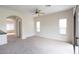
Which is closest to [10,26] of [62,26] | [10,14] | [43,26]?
[43,26]

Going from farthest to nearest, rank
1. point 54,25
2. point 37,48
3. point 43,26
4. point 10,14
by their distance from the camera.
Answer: point 43,26, point 54,25, point 10,14, point 37,48

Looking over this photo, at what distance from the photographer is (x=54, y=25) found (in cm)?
822

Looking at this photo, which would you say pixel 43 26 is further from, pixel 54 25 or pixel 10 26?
pixel 10 26

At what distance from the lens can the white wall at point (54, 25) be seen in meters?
6.77

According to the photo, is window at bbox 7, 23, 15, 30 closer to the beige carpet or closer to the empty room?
the empty room

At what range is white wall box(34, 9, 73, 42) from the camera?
6.77m

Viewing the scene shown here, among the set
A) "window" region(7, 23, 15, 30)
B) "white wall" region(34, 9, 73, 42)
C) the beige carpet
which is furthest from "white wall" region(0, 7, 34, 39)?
"window" region(7, 23, 15, 30)

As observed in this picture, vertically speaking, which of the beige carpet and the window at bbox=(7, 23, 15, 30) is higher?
the window at bbox=(7, 23, 15, 30)

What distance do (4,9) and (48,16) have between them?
434cm

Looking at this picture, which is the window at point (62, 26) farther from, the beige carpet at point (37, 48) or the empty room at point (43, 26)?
the beige carpet at point (37, 48)

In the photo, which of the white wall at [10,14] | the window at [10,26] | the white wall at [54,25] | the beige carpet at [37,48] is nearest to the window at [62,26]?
the white wall at [54,25]
